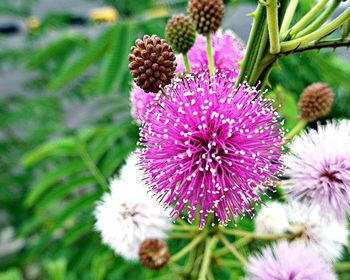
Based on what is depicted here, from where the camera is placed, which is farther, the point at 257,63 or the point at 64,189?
the point at 64,189

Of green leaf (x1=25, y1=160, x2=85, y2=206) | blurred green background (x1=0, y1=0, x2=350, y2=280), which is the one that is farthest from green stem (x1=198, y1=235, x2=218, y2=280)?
green leaf (x1=25, y1=160, x2=85, y2=206)

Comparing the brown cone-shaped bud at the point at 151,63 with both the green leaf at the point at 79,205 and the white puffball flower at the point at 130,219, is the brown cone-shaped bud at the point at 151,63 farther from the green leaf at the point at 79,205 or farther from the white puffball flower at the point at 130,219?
the green leaf at the point at 79,205

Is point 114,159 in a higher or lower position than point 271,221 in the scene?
lower

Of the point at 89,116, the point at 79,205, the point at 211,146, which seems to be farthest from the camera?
the point at 89,116

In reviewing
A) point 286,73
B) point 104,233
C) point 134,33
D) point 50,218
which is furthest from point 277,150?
point 50,218

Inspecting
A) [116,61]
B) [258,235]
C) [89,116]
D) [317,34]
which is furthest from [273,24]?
[89,116]

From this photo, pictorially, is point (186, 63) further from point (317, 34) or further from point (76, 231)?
point (76, 231)

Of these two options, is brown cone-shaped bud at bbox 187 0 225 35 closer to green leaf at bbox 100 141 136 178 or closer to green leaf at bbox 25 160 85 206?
green leaf at bbox 100 141 136 178
